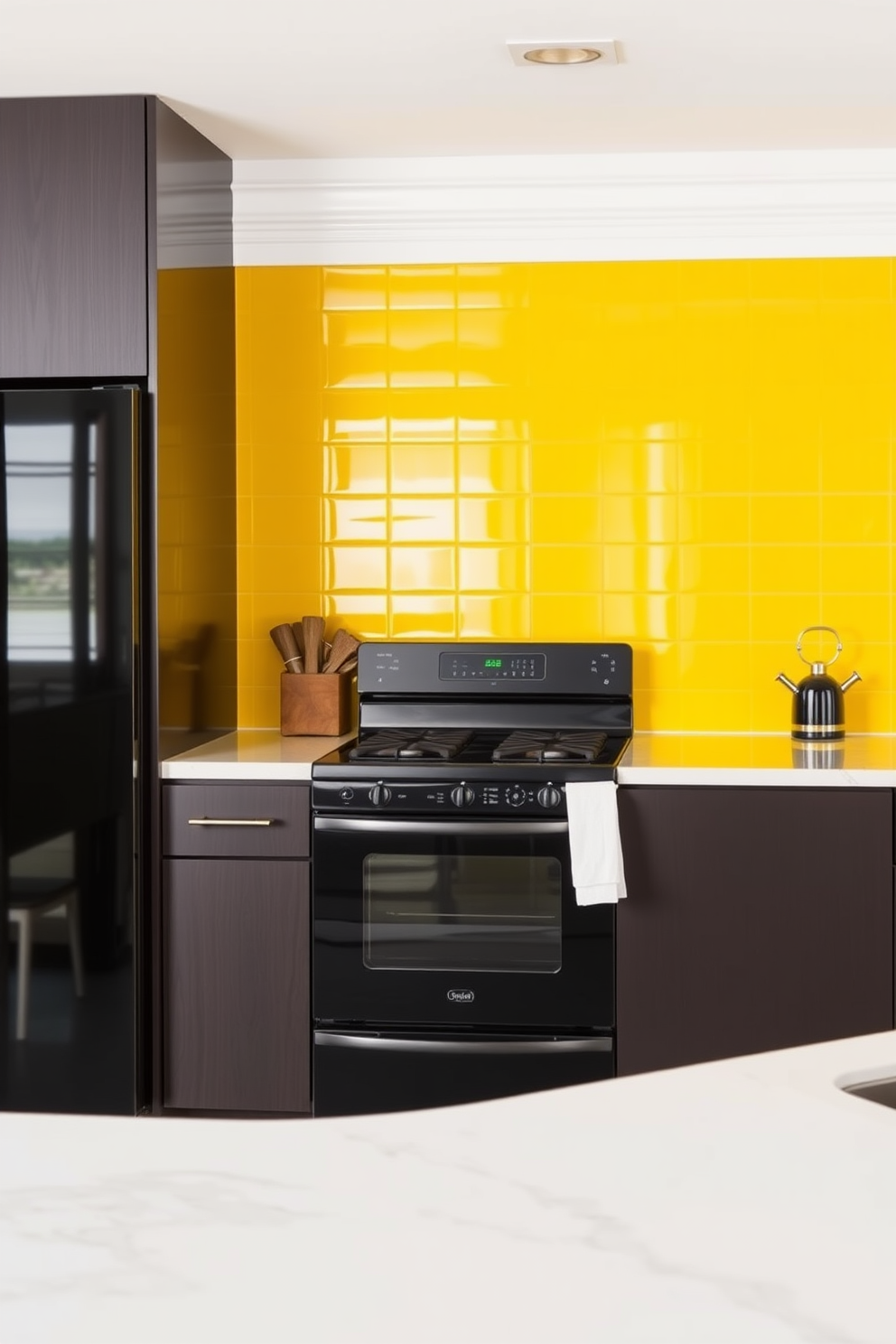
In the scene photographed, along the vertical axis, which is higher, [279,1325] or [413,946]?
[279,1325]

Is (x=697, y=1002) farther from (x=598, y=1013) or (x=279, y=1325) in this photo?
(x=279, y=1325)

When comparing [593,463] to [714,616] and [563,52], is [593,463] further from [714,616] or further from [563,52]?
[563,52]

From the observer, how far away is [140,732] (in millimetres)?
3162

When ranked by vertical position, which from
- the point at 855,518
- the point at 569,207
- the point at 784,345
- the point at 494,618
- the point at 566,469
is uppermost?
the point at 569,207

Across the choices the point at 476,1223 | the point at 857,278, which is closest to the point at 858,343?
the point at 857,278

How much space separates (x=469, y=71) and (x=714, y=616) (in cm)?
145

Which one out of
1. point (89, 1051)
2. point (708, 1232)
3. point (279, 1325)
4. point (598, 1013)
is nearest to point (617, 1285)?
point (708, 1232)

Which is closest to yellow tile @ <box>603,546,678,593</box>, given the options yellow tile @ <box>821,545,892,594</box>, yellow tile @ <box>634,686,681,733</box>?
yellow tile @ <box>634,686,681,733</box>

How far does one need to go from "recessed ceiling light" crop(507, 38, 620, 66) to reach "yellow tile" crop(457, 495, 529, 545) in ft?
3.73

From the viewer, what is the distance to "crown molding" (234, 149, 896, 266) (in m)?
3.61

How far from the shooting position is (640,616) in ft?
12.2

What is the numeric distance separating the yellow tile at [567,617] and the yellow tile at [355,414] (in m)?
0.59

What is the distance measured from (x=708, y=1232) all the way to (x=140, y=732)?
2379mm

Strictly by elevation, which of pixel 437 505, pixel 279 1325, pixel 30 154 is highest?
pixel 30 154
